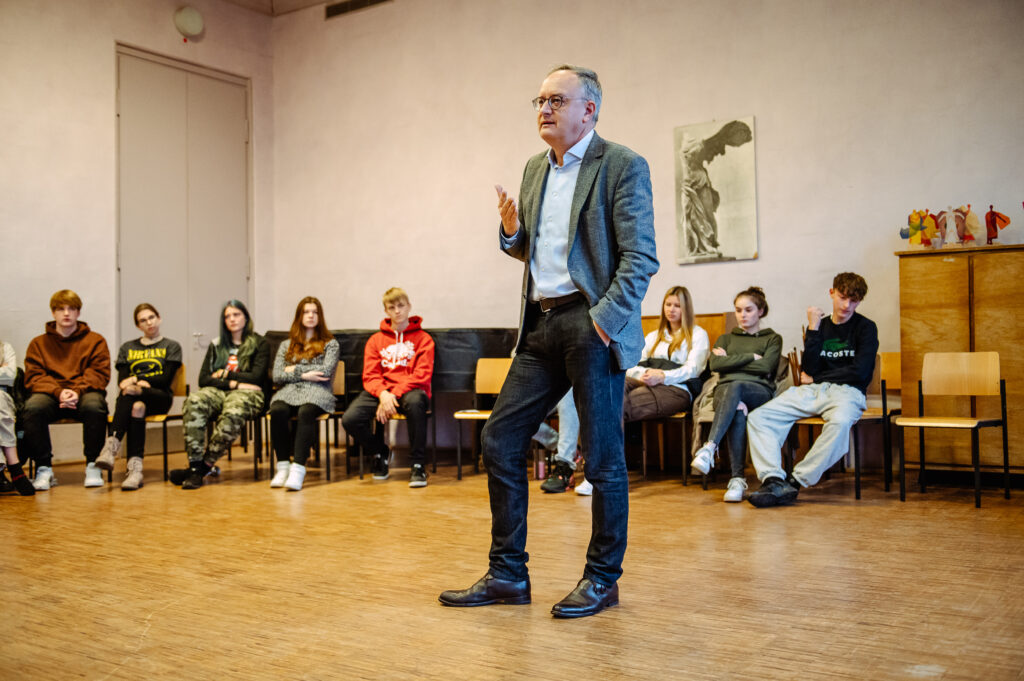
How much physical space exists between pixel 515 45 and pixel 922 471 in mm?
4204

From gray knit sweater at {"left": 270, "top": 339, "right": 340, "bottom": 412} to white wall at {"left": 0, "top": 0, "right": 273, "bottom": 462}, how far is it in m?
1.95

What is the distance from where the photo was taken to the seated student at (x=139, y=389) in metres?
5.36

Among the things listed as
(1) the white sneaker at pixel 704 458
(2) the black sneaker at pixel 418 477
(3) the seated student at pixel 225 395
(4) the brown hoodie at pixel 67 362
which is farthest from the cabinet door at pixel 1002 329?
(4) the brown hoodie at pixel 67 362

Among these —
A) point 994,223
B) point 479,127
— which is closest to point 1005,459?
point 994,223

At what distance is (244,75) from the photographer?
8000mm

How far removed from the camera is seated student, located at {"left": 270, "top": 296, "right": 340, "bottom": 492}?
5.34 meters

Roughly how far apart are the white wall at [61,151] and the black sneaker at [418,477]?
9.53 feet

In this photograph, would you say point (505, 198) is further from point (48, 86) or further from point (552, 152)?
point (48, 86)

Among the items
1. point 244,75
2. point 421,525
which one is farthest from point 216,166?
point 421,525

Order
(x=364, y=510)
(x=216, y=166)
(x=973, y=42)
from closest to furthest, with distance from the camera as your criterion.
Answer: (x=364, y=510), (x=973, y=42), (x=216, y=166)

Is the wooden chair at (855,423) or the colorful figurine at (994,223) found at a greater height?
the colorful figurine at (994,223)

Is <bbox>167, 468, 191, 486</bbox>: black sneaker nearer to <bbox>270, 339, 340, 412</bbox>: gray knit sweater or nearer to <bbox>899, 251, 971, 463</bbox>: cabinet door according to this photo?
<bbox>270, 339, 340, 412</bbox>: gray knit sweater

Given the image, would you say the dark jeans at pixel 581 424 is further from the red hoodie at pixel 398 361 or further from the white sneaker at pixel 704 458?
the red hoodie at pixel 398 361

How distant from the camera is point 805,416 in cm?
475
